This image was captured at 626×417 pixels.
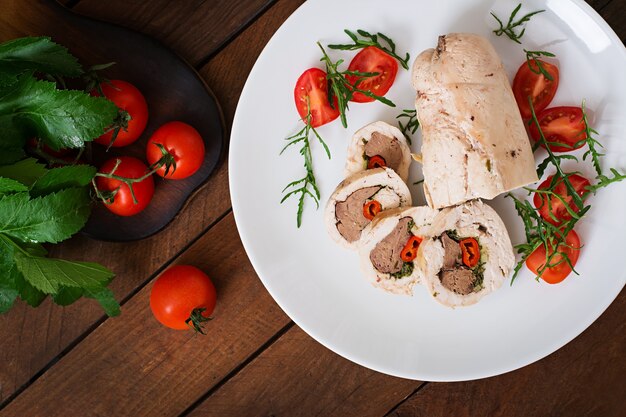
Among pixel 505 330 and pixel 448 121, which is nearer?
pixel 448 121

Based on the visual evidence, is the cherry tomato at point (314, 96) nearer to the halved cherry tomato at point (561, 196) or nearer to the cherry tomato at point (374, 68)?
the cherry tomato at point (374, 68)

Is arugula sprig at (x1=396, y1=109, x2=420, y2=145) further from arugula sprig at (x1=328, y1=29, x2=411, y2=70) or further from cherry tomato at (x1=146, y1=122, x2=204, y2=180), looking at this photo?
cherry tomato at (x1=146, y1=122, x2=204, y2=180)

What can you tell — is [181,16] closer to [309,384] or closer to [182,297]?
[182,297]

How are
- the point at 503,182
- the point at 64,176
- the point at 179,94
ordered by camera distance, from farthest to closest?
the point at 179,94 < the point at 64,176 < the point at 503,182

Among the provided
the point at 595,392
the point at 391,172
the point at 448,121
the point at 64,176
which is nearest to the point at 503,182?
the point at 448,121

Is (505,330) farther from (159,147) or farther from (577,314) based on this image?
(159,147)

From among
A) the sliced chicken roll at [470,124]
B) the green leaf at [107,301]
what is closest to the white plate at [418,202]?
the sliced chicken roll at [470,124]

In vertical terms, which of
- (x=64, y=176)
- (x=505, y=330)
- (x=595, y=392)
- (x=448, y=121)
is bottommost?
(x=595, y=392)
